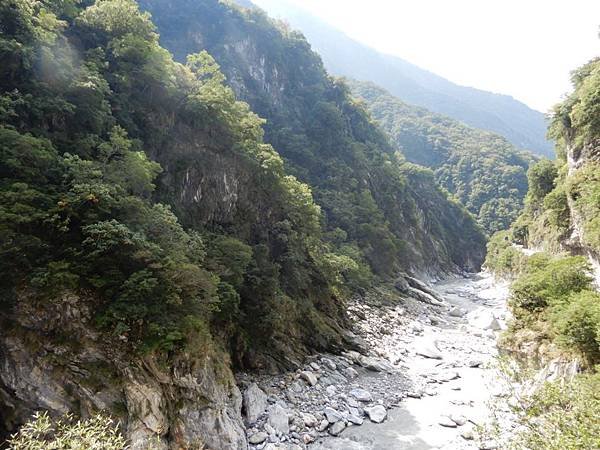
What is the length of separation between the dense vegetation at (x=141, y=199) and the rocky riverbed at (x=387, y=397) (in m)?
3.02

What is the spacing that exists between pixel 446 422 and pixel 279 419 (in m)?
7.33

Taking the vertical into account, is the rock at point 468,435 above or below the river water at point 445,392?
above

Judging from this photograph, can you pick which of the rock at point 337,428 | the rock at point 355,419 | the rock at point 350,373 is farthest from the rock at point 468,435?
the rock at point 350,373

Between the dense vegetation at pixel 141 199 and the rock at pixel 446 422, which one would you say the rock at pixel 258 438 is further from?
the rock at pixel 446 422

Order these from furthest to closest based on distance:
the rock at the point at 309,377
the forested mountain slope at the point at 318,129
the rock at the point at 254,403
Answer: the forested mountain slope at the point at 318,129
the rock at the point at 309,377
the rock at the point at 254,403

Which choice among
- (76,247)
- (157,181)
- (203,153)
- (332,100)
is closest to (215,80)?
(203,153)

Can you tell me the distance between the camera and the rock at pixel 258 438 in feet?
45.2

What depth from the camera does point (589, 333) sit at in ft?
47.9

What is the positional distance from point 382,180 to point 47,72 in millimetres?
51734

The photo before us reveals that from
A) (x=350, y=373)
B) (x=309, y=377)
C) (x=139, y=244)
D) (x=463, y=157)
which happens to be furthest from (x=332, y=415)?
(x=463, y=157)

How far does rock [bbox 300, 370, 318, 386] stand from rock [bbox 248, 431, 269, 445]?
4830 millimetres

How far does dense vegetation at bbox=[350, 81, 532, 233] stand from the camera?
3730 inches

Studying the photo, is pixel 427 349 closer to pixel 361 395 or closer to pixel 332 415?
pixel 361 395

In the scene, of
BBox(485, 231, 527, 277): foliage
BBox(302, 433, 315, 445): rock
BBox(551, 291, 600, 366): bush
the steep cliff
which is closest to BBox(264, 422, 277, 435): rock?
BBox(302, 433, 315, 445): rock
